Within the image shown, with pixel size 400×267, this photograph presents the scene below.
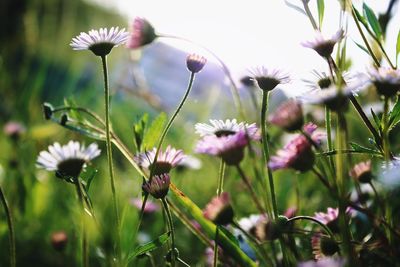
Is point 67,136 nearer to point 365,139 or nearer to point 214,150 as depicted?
point 365,139

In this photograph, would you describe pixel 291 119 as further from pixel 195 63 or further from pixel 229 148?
pixel 195 63

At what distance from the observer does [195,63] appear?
0.52 metres

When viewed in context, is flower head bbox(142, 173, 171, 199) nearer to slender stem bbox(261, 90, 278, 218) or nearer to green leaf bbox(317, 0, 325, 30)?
slender stem bbox(261, 90, 278, 218)

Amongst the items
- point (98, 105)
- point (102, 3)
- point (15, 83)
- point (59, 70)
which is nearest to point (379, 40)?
point (98, 105)

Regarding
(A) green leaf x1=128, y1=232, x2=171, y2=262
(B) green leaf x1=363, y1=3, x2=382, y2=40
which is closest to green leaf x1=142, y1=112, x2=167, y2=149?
(A) green leaf x1=128, y1=232, x2=171, y2=262

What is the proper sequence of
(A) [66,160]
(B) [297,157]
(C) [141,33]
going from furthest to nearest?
(C) [141,33] < (A) [66,160] < (B) [297,157]

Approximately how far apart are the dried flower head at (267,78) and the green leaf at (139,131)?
0.15 metres

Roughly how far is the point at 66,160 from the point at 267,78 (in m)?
0.20

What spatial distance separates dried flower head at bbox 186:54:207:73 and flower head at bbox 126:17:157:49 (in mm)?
69

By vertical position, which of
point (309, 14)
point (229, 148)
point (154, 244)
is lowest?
point (154, 244)

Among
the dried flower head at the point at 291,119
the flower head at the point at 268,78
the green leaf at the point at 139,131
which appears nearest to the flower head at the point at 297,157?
the dried flower head at the point at 291,119

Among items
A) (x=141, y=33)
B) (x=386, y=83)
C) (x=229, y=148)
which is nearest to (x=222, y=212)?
(x=229, y=148)

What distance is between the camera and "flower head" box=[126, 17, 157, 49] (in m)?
0.57

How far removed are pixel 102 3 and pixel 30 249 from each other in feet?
14.9
